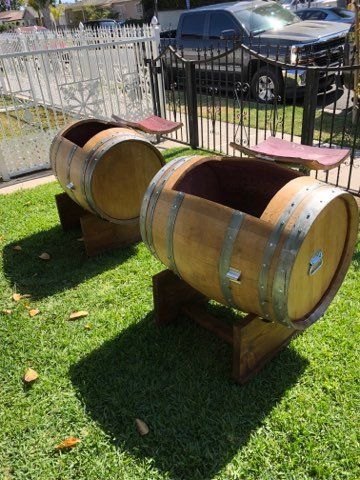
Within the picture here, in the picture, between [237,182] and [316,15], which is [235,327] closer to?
[237,182]

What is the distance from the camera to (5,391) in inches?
109

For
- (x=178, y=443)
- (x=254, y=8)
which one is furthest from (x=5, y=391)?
(x=254, y=8)

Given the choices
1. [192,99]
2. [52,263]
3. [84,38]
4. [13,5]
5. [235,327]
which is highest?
[84,38]

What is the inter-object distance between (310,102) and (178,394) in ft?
13.0

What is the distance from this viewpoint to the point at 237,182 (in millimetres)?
3041

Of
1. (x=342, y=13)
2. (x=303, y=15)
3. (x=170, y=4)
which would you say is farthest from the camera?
(x=170, y=4)

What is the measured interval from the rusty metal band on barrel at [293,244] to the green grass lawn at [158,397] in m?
0.72

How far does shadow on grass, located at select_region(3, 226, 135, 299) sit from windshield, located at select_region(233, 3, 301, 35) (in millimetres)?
8029

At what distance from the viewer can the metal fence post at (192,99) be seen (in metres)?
6.81

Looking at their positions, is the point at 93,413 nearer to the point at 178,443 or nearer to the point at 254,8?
the point at 178,443

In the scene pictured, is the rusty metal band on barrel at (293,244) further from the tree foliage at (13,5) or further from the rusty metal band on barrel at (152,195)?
the tree foliage at (13,5)

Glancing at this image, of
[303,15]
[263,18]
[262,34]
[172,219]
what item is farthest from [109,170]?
[303,15]

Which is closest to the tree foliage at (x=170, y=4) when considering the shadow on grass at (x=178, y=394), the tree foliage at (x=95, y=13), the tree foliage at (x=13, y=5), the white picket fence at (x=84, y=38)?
the tree foliage at (x=95, y=13)

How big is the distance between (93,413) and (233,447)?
87 centimetres
